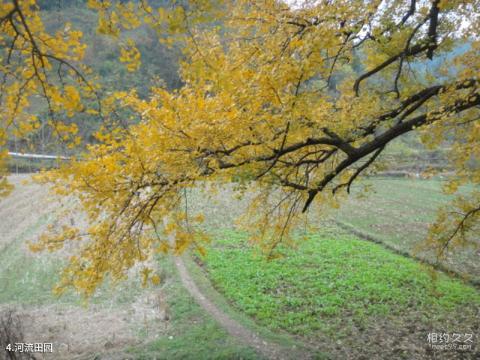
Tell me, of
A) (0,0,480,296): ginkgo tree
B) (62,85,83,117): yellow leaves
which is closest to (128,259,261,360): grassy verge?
(0,0,480,296): ginkgo tree

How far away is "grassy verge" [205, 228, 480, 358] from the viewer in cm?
752

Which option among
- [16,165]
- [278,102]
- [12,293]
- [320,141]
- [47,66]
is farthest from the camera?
[16,165]

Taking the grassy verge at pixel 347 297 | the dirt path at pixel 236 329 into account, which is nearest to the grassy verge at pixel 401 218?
the grassy verge at pixel 347 297

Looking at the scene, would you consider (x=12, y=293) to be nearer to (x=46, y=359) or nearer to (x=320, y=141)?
(x=46, y=359)

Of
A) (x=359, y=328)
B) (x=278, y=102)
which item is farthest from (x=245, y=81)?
(x=359, y=328)

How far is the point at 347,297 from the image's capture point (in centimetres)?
923

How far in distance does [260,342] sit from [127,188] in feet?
13.6

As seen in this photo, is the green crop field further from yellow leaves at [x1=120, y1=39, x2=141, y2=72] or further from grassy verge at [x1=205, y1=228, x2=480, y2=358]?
yellow leaves at [x1=120, y1=39, x2=141, y2=72]

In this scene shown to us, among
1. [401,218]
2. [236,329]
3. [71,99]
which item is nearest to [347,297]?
[236,329]

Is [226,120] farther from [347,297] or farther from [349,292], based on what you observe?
[349,292]

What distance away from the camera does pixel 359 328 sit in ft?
25.6

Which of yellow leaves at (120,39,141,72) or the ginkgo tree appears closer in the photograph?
yellow leaves at (120,39,141,72)

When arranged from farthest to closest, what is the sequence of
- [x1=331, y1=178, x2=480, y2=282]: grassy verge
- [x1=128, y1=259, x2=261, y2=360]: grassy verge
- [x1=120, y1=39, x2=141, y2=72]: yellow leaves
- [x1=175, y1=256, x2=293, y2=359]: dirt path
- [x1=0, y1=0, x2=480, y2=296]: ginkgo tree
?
1. [x1=331, y1=178, x2=480, y2=282]: grassy verge
2. [x1=175, y1=256, x2=293, y2=359]: dirt path
3. [x1=128, y1=259, x2=261, y2=360]: grassy verge
4. [x1=0, y1=0, x2=480, y2=296]: ginkgo tree
5. [x1=120, y1=39, x2=141, y2=72]: yellow leaves

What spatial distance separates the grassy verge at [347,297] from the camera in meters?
7.52
